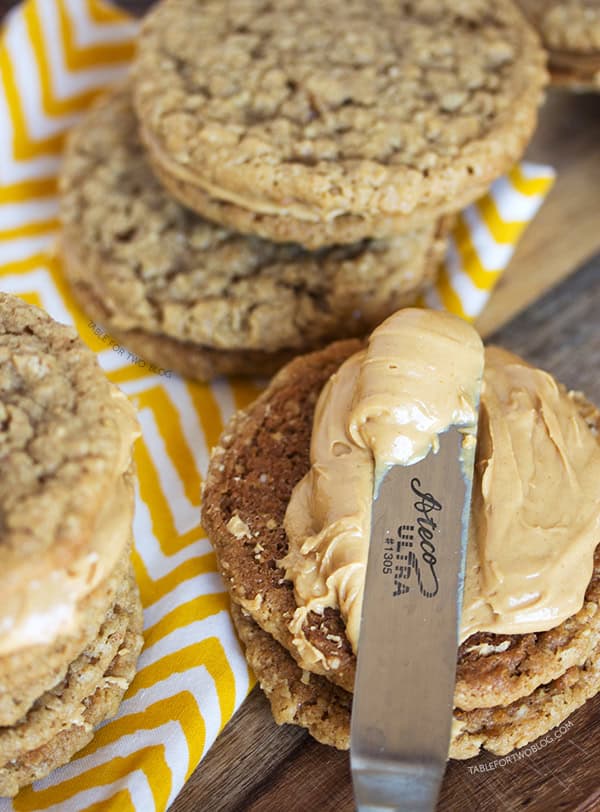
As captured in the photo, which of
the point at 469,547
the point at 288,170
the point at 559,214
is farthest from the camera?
the point at 559,214

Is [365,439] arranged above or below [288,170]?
below

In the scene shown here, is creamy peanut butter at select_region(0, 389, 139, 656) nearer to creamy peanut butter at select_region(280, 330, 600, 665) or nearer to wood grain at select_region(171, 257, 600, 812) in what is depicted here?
creamy peanut butter at select_region(280, 330, 600, 665)

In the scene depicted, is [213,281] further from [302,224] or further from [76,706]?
[76,706]

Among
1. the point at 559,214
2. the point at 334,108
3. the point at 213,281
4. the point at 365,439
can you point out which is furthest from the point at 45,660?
the point at 559,214

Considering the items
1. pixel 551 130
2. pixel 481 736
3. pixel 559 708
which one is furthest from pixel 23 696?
pixel 551 130

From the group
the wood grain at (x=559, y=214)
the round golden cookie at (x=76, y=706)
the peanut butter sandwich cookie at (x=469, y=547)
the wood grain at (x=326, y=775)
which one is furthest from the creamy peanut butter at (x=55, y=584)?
the wood grain at (x=559, y=214)

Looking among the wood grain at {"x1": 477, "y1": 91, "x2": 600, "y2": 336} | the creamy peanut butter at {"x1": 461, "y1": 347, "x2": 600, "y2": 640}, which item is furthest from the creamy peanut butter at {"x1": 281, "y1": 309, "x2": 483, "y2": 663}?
the wood grain at {"x1": 477, "y1": 91, "x2": 600, "y2": 336}
